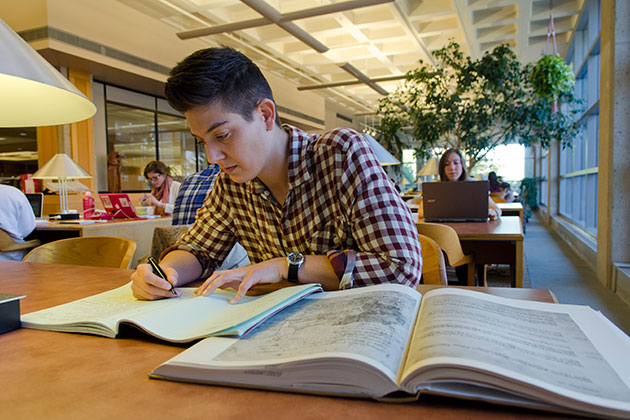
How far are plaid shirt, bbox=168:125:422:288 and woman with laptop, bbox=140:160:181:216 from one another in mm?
3414

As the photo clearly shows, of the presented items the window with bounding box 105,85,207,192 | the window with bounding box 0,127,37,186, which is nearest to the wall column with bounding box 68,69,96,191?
the window with bounding box 105,85,207,192

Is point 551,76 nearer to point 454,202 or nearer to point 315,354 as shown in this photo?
point 454,202

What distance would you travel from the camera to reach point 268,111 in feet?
3.70

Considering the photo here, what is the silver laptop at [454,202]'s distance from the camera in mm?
2912

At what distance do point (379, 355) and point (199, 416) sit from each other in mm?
202

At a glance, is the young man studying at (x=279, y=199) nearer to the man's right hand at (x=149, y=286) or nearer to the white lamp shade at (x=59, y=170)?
the man's right hand at (x=149, y=286)

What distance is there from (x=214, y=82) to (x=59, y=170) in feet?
12.7

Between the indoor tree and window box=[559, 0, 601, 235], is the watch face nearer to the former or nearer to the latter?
the indoor tree

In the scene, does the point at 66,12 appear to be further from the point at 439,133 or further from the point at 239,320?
the point at 239,320

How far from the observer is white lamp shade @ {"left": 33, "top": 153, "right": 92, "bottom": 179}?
162 inches

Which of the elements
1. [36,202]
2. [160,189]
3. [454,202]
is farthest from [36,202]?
[454,202]

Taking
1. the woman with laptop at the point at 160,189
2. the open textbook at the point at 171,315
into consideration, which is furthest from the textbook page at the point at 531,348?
the woman with laptop at the point at 160,189

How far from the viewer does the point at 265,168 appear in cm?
121

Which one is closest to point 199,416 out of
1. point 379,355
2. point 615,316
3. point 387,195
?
point 379,355
